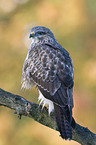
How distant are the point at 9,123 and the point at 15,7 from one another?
5006 mm

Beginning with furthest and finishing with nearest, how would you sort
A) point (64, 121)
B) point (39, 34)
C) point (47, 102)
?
point (39, 34)
point (47, 102)
point (64, 121)

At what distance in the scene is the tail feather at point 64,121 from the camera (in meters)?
3.87

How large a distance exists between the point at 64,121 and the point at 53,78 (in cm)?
66

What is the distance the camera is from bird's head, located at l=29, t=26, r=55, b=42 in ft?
16.6

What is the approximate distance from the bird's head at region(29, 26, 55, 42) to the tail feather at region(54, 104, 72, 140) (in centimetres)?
146

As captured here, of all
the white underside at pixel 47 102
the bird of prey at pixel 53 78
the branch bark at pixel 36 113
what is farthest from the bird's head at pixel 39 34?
the branch bark at pixel 36 113

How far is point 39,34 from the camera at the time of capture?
518 cm

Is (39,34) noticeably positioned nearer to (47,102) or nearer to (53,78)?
(53,78)

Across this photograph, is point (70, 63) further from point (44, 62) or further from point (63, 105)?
point (63, 105)

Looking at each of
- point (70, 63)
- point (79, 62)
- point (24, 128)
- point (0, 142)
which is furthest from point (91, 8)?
point (70, 63)

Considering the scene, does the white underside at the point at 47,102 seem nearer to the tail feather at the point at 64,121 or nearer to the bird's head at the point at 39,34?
the tail feather at the point at 64,121

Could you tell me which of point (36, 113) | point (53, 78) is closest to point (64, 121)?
point (36, 113)

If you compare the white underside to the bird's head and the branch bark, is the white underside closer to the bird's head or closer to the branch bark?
the branch bark

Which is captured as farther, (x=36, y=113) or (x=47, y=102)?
(x=47, y=102)
